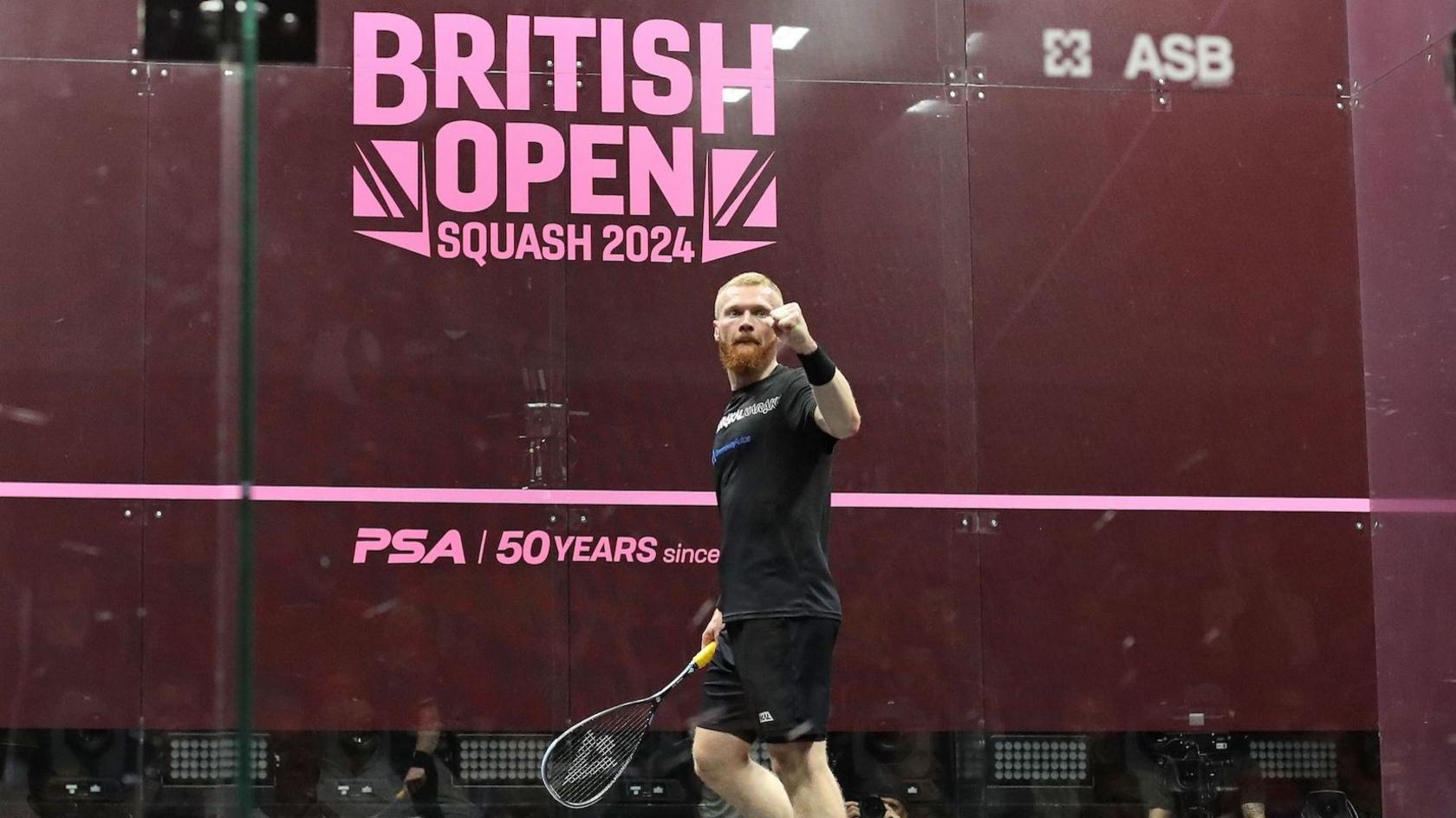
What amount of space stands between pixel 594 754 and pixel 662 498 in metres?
0.77

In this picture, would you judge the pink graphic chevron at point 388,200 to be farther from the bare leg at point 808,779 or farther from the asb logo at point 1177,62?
the asb logo at point 1177,62

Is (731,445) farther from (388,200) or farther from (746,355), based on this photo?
(388,200)

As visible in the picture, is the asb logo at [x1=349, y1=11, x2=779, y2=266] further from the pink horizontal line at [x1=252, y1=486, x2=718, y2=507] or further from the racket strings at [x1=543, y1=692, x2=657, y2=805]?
the racket strings at [x1=543, y1=692, x2=657, y2=805]

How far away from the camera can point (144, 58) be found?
1328 mm

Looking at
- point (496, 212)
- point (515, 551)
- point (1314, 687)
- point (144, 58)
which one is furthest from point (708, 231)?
point (144, 58)

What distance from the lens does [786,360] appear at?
449 cm

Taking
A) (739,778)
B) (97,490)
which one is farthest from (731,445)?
(97,490)

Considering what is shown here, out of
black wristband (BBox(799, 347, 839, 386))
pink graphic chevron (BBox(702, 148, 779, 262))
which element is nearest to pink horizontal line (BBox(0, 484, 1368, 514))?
pink graphic chevron (BBox(702, 148, 779, 262))

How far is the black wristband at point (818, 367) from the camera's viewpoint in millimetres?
3098

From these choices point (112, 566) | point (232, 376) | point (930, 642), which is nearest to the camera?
point (232, 376)

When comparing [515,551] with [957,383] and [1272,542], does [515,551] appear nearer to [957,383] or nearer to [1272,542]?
[957,383]

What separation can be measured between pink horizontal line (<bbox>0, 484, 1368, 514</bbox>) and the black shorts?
1086 mm

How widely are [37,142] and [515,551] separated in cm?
166

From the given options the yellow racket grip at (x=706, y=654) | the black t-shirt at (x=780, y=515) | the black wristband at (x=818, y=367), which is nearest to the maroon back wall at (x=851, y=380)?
the yellow racket grip at (x=706, y=654)
